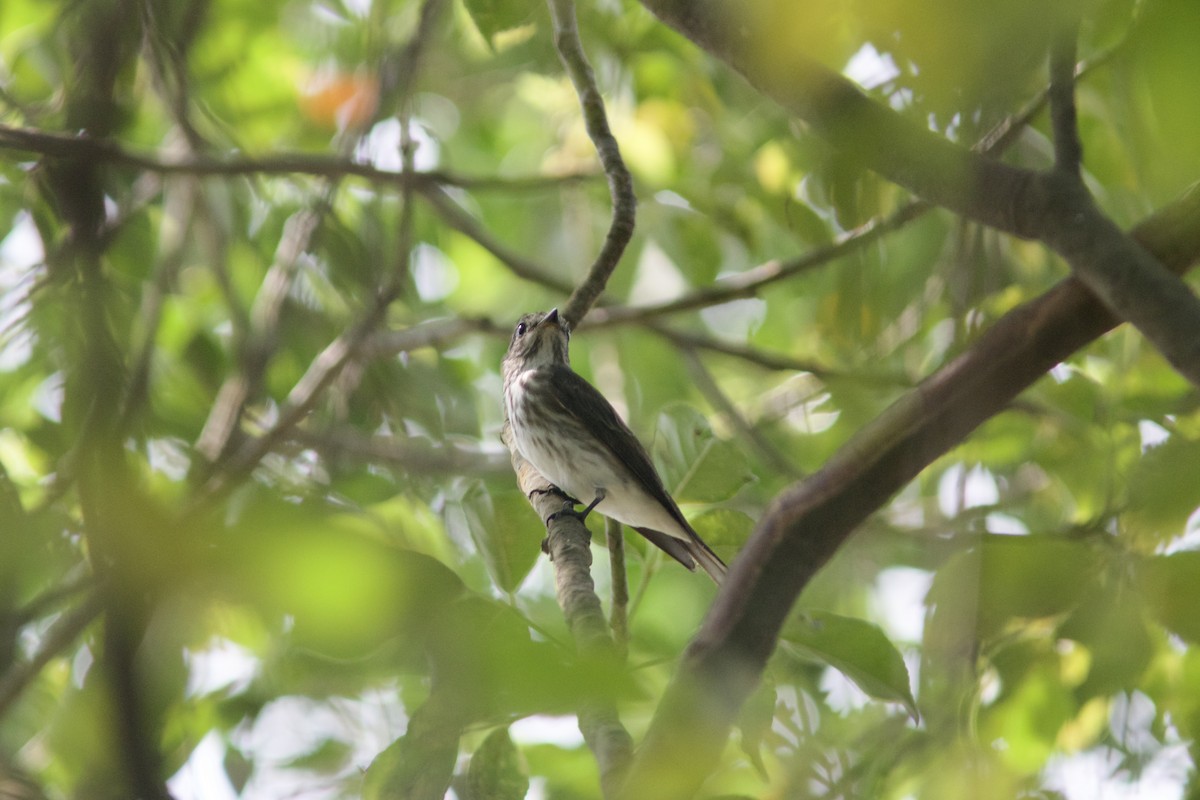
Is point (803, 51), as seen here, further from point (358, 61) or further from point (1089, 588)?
point (358, 61)

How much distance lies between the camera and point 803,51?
1022 mm

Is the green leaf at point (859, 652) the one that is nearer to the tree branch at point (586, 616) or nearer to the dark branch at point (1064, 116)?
the tree branch at point (586, 616)

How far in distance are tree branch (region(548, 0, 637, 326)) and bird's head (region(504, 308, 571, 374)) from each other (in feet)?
5.02

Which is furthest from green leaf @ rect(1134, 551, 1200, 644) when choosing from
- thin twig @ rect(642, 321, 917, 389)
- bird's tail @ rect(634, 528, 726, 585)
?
bird's tail @ rect(634, 528, 726, 585)

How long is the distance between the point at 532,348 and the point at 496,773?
2975 millimetres

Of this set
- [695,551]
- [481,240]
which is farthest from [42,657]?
[481,240]

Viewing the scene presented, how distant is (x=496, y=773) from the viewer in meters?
2.32

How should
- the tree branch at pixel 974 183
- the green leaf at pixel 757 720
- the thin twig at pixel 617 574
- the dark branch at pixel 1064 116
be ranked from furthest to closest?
the thin twig at pixel 617 574 < the green leaf at pixel 757 720 < the dark branch at pixel 1064 116 < the tree branch at pixel 974 183

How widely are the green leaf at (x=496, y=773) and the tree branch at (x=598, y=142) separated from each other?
1.54m

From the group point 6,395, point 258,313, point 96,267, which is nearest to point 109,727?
point 96,267

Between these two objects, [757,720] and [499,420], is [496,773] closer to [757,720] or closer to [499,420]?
[757,720]

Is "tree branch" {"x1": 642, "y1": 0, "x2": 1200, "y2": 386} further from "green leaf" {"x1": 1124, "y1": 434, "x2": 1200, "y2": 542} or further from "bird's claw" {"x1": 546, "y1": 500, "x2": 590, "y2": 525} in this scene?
Result: "bird's claw" {"x1": 546, "y1": 500, "x2": 590, "y2": 525}

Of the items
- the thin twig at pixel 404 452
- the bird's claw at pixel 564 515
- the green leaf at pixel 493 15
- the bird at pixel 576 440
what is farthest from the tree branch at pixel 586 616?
the green leaf at pixel 493 15

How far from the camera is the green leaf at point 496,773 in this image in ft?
7.56
